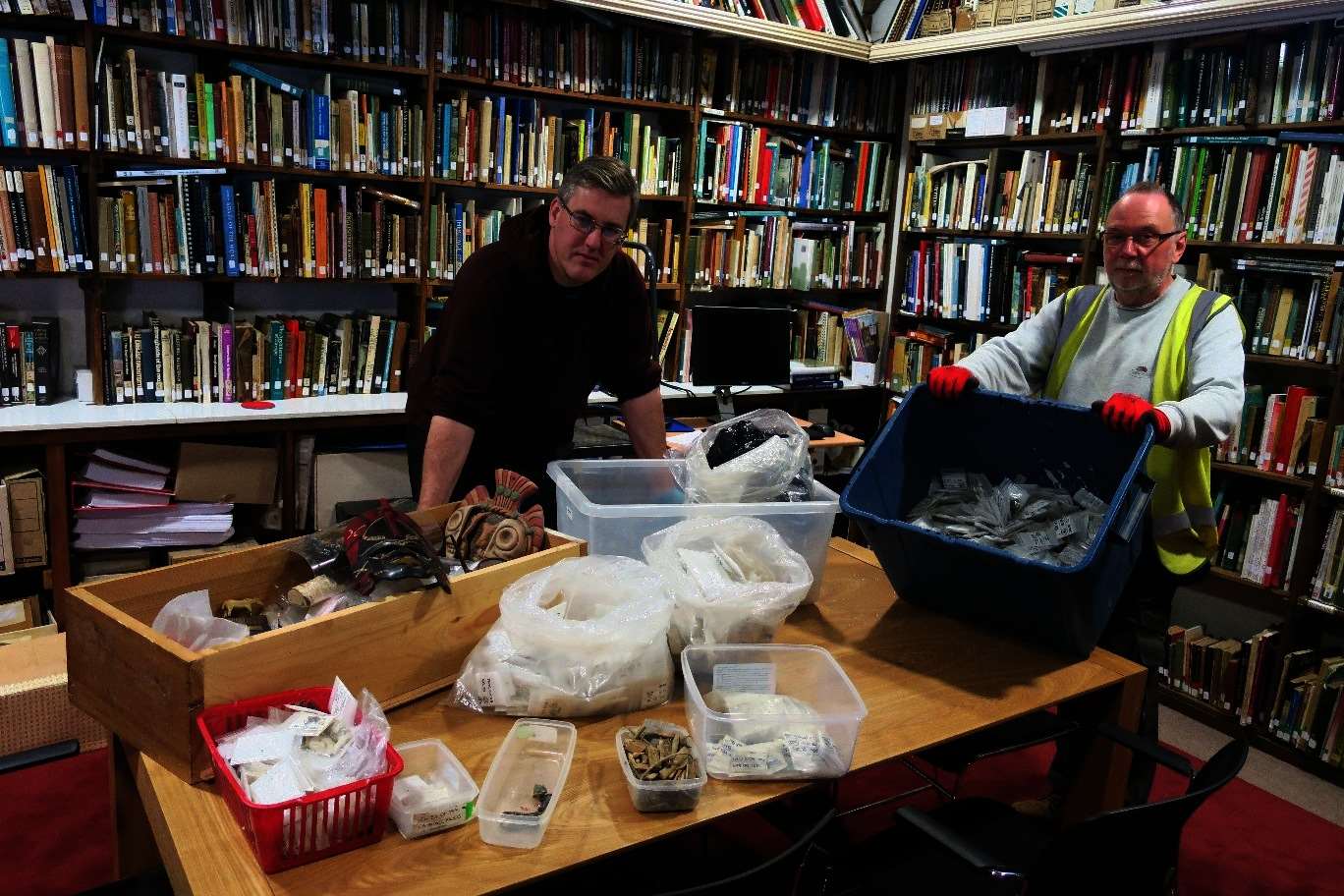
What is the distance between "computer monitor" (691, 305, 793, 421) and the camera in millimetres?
3957

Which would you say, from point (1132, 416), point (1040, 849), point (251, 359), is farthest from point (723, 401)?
point (1040, 849)

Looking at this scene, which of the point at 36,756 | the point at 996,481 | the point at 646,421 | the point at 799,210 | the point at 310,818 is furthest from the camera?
the point at 799,210

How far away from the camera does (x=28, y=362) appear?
3127 millimetres

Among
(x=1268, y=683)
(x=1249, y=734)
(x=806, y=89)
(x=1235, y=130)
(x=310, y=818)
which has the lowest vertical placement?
(x=1249, y=734)

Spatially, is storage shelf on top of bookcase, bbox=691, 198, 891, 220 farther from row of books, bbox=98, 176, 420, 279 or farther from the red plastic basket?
the red plastic basket

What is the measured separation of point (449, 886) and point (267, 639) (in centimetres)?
Answer: 39

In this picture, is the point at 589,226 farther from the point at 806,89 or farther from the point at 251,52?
the point at 806,89

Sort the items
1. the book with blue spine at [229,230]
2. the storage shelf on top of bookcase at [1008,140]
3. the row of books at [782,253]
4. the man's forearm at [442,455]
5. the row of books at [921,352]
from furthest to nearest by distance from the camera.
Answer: the row of books at [921,352] → the row of books at [782,253] → the storage shelf on top of bookcase at [1008,140] → the book with blue spine at [229,230] → the man's forearm at [442,455]

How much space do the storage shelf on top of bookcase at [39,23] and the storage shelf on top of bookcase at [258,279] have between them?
76 cm

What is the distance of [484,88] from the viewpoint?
12.4 ft

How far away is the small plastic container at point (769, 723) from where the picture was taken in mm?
1248

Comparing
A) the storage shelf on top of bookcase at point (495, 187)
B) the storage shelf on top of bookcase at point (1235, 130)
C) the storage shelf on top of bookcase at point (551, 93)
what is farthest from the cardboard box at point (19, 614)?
the storage shelf on top of bookcase at point (1235, 130)

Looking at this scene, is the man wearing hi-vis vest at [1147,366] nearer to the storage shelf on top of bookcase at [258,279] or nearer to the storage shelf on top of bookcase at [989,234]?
the storage shelf on top of bookcase at [989,234]

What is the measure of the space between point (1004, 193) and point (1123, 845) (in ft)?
11.3
